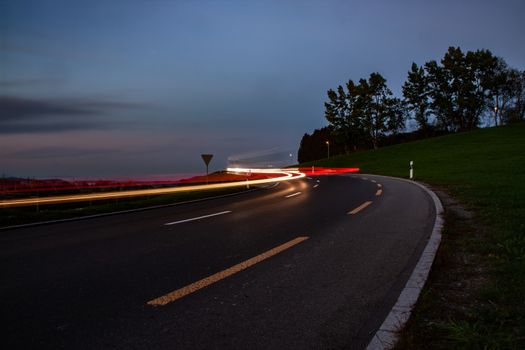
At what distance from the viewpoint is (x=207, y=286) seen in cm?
436

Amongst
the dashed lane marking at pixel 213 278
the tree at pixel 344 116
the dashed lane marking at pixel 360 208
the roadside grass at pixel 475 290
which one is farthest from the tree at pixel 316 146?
the dashed lane marking at pixel 213 278

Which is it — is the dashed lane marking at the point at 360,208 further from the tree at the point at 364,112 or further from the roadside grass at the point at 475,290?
the tree at the point at 364,112

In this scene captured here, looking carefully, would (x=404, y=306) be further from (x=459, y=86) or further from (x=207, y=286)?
(x=459, y=86)

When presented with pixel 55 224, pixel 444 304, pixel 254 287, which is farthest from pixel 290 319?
pixel 55 224

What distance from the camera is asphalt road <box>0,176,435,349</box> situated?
3174mm

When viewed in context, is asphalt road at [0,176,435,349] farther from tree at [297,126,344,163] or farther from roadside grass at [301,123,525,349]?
tree at [297,126,344,163]

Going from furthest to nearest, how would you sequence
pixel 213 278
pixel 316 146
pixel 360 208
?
pixel 316 146
pixel 360 208
pixel 213 278

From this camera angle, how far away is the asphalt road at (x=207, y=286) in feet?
10.4

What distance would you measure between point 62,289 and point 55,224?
22.0ft

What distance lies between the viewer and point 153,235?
25.4 ft

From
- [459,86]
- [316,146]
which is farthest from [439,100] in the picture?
[316,146]

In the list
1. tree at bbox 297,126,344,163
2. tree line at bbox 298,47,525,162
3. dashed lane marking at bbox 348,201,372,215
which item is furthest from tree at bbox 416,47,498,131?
dashed lane marking at bbox 348,201,372,215

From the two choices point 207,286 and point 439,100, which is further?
point 439,100

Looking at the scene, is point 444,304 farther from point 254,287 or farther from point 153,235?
point 153,235
